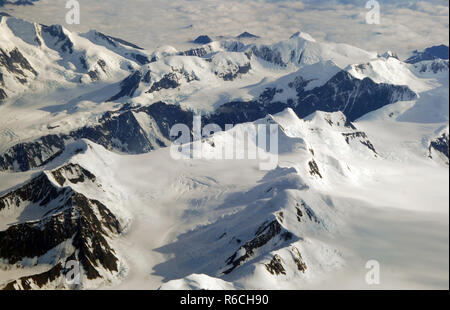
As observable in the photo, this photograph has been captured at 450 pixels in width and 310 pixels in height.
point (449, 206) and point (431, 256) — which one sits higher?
point (449, 206)

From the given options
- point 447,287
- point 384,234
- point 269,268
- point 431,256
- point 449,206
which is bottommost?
point 269,268

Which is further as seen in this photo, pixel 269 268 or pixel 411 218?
pixel 269 268

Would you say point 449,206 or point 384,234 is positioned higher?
point 449,206

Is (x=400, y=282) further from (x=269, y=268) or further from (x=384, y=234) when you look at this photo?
(x=269, y=268)
